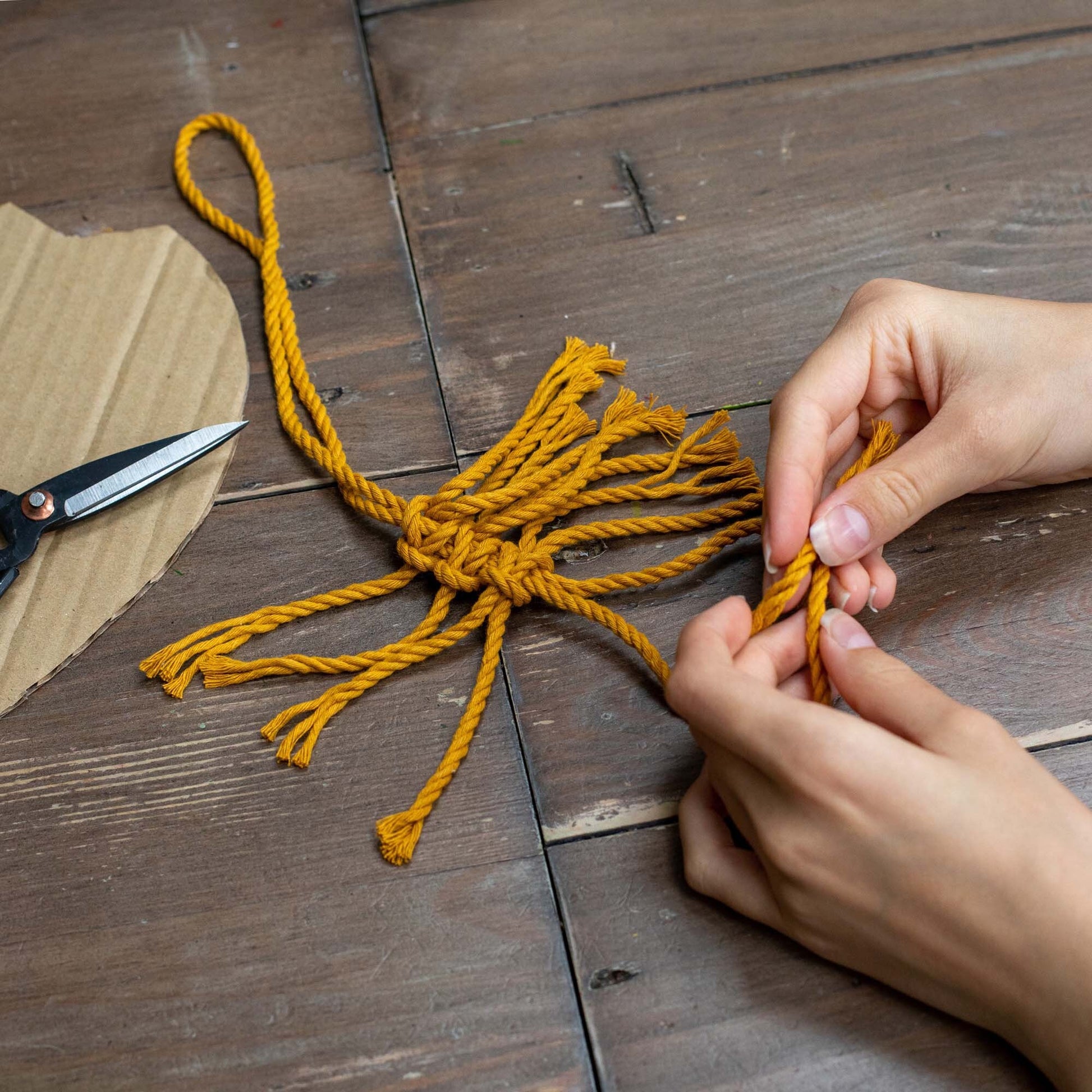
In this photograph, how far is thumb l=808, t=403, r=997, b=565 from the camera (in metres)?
0.57

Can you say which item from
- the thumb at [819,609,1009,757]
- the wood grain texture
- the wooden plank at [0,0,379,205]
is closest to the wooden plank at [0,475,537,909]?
the wood grain texture

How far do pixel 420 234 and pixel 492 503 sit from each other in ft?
1.03

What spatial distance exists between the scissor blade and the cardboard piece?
2 cm

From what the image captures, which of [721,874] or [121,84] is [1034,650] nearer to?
[721,874]

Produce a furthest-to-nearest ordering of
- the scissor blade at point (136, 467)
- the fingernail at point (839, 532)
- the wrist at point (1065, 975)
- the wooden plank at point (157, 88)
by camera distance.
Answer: the wooden plank at point (157, 88) → the scissor blade at point (136, 467) → the fingernail at point (839, 532) → the wrist at point (1065, 975)

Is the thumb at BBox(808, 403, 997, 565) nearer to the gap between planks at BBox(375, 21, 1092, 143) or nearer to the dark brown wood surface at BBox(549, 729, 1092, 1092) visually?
the dark brown wood surface at BBox(549, 729, 1092, 1092)

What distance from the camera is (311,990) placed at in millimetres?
545

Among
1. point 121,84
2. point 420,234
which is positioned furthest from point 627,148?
point 121,84

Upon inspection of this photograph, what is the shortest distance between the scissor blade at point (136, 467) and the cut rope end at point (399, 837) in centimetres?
30

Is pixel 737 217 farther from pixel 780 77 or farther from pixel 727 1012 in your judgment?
pixel 727 1012

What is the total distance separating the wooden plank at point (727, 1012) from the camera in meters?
0.51

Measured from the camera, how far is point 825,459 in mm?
651

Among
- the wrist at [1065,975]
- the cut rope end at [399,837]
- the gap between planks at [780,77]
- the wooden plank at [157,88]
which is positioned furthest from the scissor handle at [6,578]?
the wrist at [1065,975]

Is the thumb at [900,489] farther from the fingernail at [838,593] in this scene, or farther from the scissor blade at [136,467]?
the scissor blade at [136,467]
